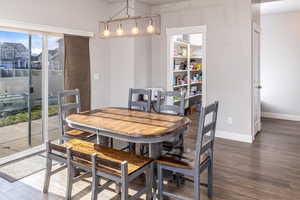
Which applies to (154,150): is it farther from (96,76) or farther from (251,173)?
(96,76)

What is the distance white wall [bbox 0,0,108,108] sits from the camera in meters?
3.56

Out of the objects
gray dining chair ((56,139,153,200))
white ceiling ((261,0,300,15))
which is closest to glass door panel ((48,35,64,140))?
gray dining chair ((56,139,153,200))

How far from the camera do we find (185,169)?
2.29 m

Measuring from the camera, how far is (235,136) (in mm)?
4656

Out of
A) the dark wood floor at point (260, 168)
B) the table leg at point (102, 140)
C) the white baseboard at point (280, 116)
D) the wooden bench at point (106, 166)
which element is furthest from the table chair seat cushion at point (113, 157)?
the white baseboard at point (280, 116)

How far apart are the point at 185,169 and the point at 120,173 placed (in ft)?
2.01

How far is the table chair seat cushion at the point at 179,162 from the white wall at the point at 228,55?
238 centimetres

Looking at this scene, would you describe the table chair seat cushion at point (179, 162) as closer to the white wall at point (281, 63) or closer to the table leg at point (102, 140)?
the table leg at point (102, 140)

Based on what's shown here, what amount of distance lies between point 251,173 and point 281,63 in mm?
4385

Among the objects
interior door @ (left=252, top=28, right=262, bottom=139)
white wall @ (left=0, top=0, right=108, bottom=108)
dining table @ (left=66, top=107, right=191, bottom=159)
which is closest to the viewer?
dining table @ (left=66, top=107, right=191, bottom=159)

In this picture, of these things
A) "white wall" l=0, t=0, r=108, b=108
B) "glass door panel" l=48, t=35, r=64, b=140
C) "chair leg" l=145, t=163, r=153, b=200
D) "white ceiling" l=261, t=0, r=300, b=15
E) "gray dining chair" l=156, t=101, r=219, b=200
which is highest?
"white ceiling" l=261, t=0, r=300, b=15

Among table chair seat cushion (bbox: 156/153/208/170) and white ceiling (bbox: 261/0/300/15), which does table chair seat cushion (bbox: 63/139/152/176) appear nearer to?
table chair seat cushion (bbox: 156/153/208/170)

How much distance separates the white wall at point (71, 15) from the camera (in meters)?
3.56

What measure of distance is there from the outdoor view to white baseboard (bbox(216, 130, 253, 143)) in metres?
3.21
